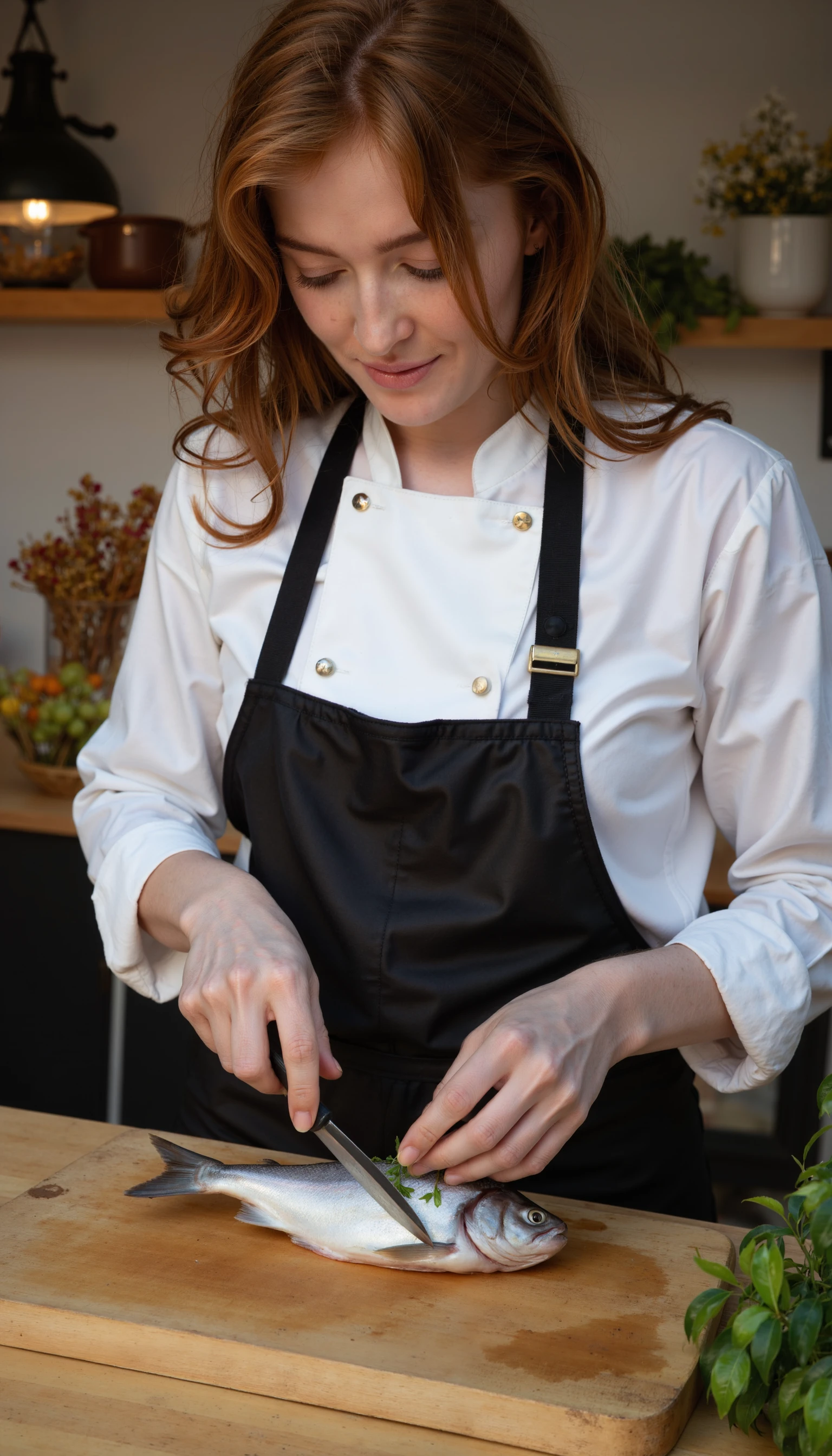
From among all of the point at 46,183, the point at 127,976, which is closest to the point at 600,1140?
the point at 127,976

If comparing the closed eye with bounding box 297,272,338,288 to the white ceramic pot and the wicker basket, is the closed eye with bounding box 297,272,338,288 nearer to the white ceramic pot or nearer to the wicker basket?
the wicker basket

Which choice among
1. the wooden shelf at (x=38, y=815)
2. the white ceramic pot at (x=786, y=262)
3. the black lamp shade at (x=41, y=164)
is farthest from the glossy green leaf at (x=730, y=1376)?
the black lamp shade at (x=41, y=164)

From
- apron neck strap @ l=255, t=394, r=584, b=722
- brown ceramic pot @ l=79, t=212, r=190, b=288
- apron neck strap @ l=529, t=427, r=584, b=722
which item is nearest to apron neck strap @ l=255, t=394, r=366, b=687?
apron neck strap @ l=255, t=394, r=584, b=722

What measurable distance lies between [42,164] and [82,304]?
403 millimetres

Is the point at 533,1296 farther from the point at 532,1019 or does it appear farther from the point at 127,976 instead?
the point at 127,976

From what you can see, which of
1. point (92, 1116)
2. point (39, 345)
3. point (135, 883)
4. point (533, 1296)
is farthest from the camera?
point (39, 345)

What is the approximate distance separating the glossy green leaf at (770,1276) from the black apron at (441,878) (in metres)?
0.42

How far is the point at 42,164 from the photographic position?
8.25 feet

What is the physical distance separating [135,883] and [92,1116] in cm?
142

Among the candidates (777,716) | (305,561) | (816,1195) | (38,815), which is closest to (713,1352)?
(816,1195)

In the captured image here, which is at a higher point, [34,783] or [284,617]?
[284,617]

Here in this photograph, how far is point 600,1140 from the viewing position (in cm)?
123

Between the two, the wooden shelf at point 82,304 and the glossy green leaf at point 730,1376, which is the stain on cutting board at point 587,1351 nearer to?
the glossy green leaf at point 730,1376

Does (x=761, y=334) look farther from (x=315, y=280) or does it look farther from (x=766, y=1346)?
(x=766, y=1346)
